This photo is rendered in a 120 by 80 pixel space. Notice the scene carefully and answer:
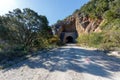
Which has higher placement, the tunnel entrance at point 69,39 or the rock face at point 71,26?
the rock face at point 71,26

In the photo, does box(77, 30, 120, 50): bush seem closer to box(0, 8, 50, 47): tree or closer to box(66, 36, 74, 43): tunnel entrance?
box(0, 8, 50, 47): tree

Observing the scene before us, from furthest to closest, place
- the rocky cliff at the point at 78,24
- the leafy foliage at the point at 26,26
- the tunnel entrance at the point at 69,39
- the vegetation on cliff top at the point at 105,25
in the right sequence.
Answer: the tunnel entrance at the point at 69,39 < the rocky cliff at the point at 78,24 < the leafy foliage at the point at 26,26 < the vegetation on cliff top at the point at 105,25

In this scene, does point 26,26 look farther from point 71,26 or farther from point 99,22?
point 71,26

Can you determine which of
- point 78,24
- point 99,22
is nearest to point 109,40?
point 99,22

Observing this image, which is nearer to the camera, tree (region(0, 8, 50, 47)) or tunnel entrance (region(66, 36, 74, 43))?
tree (region(0, 8, 50, 47))

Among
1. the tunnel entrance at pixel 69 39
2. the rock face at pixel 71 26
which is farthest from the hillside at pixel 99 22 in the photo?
the tunnel entrance at pixel 69 39

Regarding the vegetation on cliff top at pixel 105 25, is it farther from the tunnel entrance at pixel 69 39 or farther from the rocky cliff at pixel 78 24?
the tunnel entrance at pixel 69 39

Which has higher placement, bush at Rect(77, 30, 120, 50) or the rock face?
the rock face

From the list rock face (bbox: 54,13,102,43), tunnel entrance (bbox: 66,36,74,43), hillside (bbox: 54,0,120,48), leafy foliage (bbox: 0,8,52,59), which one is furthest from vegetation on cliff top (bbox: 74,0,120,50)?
tunnel entrance (bbox: 66,36,74,43)

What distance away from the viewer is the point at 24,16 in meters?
25.1

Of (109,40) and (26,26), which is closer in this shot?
(109,40)

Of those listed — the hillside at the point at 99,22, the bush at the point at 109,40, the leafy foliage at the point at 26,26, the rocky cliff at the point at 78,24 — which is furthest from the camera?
the rocky cliff at the point at 78,24

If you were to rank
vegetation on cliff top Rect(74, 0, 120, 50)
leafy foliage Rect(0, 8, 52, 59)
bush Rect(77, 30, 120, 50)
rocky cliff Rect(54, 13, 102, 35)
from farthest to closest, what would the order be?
rocky cliff Rect(54, 13, 102, 35) → leafy foliage Rect(0, 8, 52, 59) → vegetation on cliff top Rect(74, 0, 120, 50) → bush Rect(77, 30, 120, 50)

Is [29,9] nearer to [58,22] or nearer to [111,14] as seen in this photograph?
[111,14]
